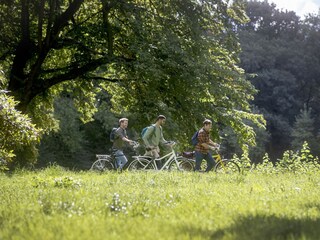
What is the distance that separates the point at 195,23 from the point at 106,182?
9198 millimetres

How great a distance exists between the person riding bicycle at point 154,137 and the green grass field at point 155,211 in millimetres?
4426

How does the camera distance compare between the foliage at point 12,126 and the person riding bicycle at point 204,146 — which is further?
the person riding bicycle at point 204,146

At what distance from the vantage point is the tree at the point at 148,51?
665 inches

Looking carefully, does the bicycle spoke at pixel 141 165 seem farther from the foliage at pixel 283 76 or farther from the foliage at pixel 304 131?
the foliage at pixel 283 76

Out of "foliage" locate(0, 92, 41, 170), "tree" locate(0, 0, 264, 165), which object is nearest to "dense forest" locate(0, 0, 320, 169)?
"tree" locate(0, 0, 264, 165)

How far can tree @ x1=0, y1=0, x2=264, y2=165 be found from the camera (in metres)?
16.9

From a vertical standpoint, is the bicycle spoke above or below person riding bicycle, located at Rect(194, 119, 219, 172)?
below

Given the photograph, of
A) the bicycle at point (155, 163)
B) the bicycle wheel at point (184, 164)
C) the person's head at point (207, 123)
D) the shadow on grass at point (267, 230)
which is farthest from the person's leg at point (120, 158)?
the shadow on grass at point (267, 230)

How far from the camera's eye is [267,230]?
16.6 feet

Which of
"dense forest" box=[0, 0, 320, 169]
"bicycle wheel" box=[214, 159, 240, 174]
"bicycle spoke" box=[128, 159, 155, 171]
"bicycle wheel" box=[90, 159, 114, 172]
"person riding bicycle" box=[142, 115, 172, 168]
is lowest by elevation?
"bicycle wheel" box=[90, 159, 114, 172]

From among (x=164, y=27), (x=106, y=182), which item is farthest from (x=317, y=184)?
(x=164, y=27)

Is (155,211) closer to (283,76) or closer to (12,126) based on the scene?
(12,126)

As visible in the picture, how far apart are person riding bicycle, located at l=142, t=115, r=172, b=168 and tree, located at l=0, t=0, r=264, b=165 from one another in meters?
2.74

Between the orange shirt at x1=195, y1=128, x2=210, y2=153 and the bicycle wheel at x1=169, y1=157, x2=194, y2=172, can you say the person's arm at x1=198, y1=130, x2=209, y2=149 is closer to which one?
the orange shirt at x1=195, y1=128, x2=210, y2=153
